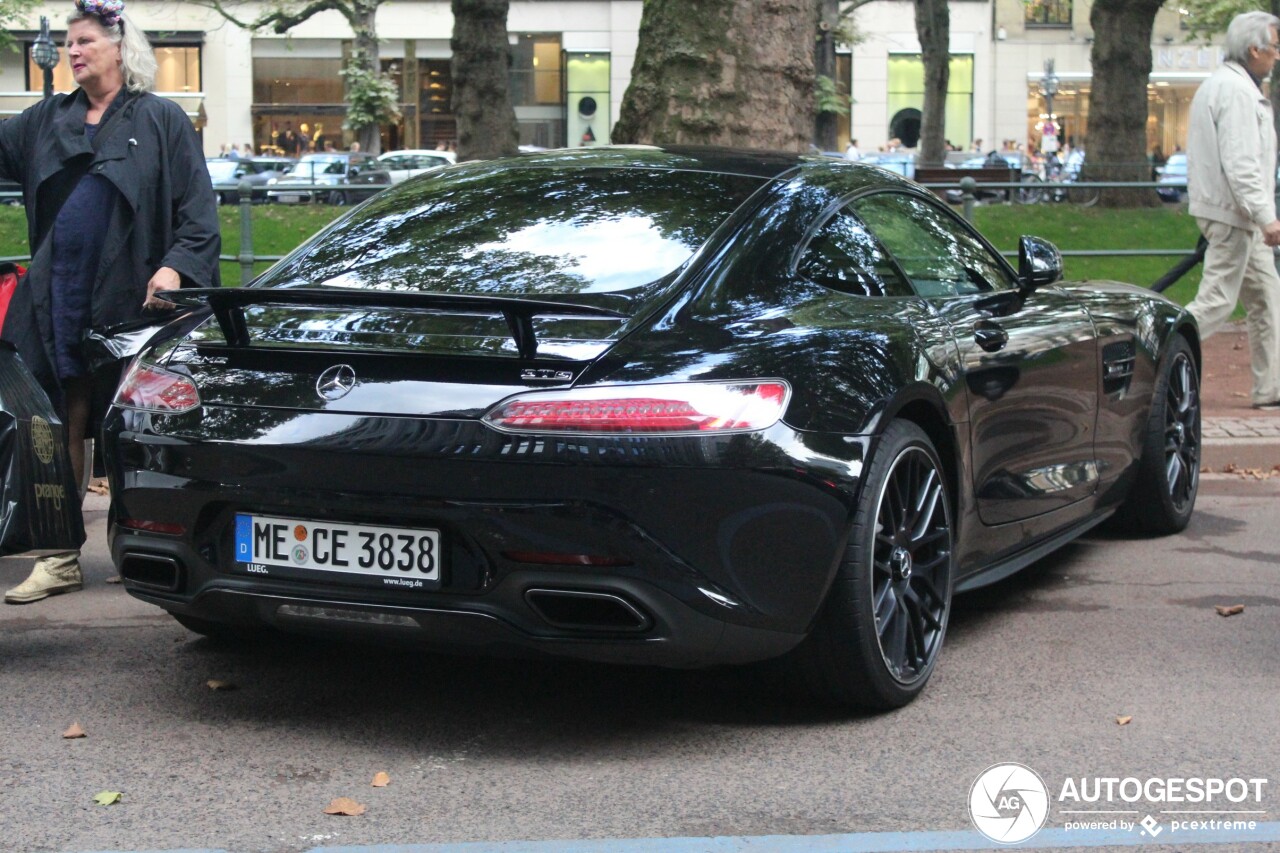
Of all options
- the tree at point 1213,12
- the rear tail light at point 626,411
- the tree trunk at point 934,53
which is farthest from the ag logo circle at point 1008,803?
the tree at point 1213,12

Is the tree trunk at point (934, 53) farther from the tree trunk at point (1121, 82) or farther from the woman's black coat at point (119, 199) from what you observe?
the woman's black coat at point (119, 199)

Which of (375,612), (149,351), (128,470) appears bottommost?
(375,612)

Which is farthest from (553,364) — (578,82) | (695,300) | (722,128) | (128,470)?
(578,82)

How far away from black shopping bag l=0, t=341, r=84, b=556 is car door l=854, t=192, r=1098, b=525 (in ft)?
7.67

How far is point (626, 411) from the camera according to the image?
11.6ft

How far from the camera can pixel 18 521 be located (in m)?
4.53

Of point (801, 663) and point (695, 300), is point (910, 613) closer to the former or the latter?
point (801, 663)

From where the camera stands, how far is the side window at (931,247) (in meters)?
4.78

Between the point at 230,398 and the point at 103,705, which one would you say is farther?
the point at 103,705

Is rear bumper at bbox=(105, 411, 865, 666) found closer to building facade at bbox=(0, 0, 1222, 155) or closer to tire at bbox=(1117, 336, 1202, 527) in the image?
tire at bbox=(1117, 336, 1202, 527)

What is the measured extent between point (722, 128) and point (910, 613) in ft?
17.1

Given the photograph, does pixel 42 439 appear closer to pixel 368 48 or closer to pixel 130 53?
pixel 130 53

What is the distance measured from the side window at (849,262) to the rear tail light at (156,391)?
1.51 m
